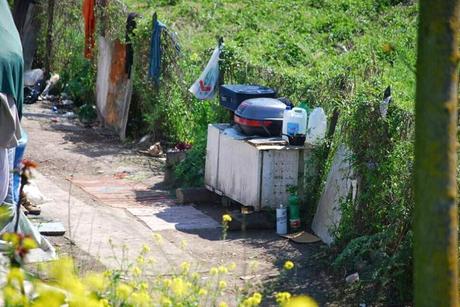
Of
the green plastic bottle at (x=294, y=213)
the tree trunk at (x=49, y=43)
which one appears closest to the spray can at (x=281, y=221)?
the green plastic bottle at (x=294, y=213)

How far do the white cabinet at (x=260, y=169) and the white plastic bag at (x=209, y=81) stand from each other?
5.55 feet

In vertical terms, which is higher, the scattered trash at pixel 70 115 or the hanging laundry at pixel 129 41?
the hanging laundry at pixel 129 41

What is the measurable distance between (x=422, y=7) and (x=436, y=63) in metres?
Result: 0.22

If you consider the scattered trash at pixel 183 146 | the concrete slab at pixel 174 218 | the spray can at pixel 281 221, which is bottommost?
the concrete slab at pixel 174 218

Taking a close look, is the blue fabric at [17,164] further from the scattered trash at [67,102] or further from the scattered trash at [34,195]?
the scattered trash at [67,102]

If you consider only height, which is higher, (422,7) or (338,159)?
(422,7)

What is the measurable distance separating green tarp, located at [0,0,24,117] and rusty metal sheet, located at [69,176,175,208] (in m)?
2.67

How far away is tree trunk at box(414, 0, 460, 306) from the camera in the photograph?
3.52 meters

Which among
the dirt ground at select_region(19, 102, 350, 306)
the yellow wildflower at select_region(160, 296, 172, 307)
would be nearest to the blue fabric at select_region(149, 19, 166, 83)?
the dirt ground at select_region(19, 102, 350, 306)

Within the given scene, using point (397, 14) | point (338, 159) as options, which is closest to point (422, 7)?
point (338, 159)

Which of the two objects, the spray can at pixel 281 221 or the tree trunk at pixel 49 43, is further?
the tree trunk at pixel 49 43

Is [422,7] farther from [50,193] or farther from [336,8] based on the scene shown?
[336,8]

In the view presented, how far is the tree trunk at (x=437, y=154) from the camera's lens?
11.5 ft

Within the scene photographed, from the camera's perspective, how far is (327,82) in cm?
991
